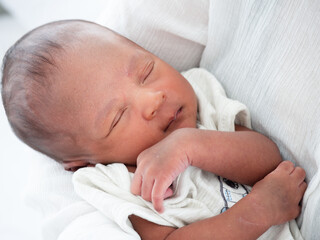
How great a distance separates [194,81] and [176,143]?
10.7 inches

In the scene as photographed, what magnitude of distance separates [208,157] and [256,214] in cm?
13

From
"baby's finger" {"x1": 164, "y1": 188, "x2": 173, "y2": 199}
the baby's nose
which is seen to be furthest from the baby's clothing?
the baby's nose

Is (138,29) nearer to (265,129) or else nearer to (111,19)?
(111,19)

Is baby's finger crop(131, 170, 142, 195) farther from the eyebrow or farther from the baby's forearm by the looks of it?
the eyebrow

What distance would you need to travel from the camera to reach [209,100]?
3.09 feet

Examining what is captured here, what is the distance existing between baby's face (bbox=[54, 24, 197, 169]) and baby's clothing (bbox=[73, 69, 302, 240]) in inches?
2.0

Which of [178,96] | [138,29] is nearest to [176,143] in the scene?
[178,96]

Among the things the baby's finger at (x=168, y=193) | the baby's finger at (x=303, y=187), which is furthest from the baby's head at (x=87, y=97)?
the baby's finger at (x=303, y=187)

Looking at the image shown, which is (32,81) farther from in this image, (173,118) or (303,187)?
(303,187)

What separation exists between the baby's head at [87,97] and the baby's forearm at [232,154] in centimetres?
9

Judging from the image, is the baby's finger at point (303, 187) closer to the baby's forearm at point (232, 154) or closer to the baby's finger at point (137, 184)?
the baby's forearm at point (232, 154)

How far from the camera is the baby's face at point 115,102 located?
802mm

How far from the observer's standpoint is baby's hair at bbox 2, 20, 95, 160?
2.61 ft

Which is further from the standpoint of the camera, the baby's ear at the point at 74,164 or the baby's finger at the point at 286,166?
the baby's ear at the point at 74,164
